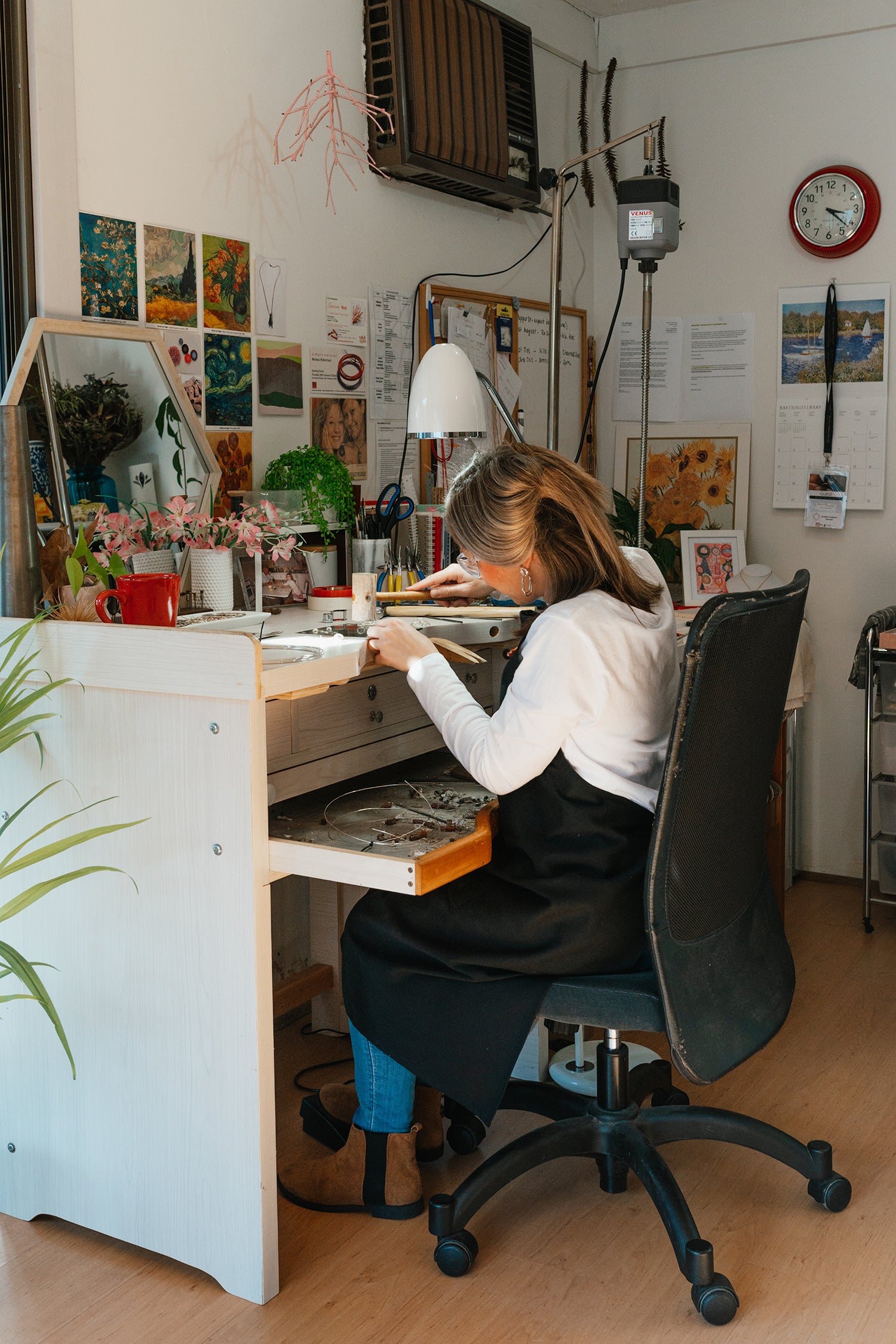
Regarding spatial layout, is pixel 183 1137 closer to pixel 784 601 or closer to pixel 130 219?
pixel 784 601

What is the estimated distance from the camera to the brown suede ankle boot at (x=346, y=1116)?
197 centimetres

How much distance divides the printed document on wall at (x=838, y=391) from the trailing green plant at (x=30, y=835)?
221 cm

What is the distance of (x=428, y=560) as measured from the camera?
8.68ft

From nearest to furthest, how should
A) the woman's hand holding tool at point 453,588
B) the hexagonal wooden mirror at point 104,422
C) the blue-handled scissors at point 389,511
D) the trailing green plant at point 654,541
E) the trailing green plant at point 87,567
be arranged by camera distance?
1. the trailing green plant at point 87,567
2. the hexagonal wooden mirror at point 104,422
3. the woman's hand holding tool at point 453,588
4. the blue-handled scissors at point 389,511
5. the trailing green plant at point 654,541

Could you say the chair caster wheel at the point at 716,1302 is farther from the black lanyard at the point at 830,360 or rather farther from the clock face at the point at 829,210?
the clock face at the point at 829,210

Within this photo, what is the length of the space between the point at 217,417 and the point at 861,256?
71.1 inches

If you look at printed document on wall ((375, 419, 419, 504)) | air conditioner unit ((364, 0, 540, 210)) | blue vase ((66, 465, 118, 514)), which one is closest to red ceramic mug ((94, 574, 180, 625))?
blue vase ((66, 465, 118, 514))

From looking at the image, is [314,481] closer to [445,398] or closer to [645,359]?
[445,398]

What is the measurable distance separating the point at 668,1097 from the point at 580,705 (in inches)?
34.6

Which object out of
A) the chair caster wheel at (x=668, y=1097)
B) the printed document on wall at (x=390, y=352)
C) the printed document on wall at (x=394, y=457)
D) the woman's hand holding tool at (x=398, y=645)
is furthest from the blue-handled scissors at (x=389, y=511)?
the chair caster wheel at (x=668, y=1097)

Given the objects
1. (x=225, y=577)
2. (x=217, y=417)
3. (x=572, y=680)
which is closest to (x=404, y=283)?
(x=217, y=417)

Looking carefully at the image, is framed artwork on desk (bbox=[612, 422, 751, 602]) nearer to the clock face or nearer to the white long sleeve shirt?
the clock face

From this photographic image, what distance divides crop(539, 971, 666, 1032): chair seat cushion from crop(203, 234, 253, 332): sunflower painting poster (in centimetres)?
139

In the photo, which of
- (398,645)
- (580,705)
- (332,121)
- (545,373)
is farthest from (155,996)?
(545,373)
